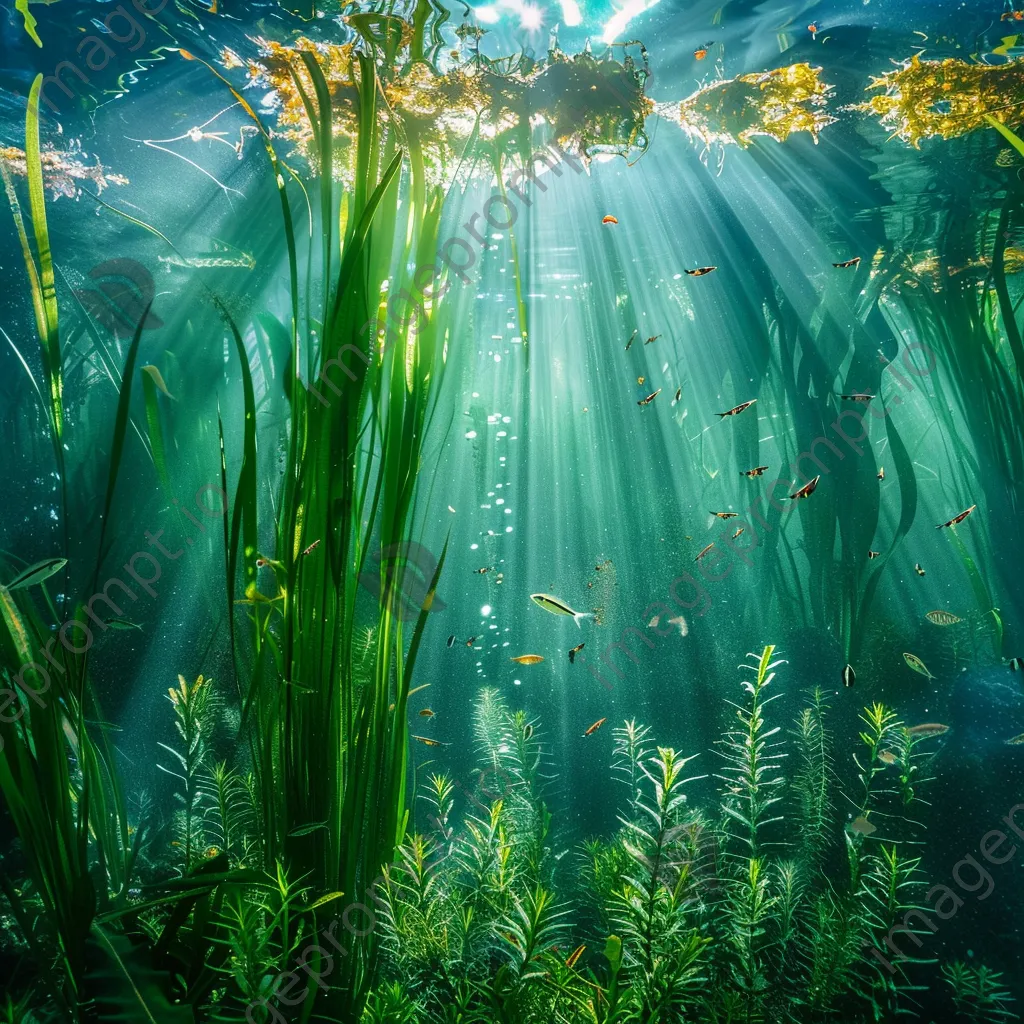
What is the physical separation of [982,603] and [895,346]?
350cm

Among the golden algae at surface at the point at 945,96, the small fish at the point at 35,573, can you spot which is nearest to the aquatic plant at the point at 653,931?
the small fish at the point at 35,573

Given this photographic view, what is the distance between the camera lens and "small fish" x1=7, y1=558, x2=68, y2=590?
1721 mm

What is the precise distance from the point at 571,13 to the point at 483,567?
243 inches

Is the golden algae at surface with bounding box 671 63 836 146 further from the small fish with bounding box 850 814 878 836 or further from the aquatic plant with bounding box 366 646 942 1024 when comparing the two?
the small fish with bounding box 850 814 878 836

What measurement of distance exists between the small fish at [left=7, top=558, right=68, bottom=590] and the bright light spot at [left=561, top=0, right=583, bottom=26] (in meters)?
5.79

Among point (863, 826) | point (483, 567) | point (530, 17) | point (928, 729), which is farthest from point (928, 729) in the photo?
point (530, 17)

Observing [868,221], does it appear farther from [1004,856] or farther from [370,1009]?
[370,1009]

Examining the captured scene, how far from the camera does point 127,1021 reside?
1259mm

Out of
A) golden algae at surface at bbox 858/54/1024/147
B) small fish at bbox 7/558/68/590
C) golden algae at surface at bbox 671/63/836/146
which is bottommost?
small fish at bbox 7/558/68/590

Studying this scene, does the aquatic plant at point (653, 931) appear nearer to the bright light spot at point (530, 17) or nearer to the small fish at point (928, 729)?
the small fish at point (928, 729)

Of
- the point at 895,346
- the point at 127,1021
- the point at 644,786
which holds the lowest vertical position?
the point at 644,786

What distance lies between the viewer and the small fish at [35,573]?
1.72 metres

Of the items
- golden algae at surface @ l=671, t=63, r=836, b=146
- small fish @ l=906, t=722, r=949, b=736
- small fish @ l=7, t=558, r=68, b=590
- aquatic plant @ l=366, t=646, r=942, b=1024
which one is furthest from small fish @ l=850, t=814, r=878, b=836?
golden algae at surface @ l=671, t=63, r=836, b=146

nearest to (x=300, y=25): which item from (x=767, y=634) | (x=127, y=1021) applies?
(x=127, y=1021)
